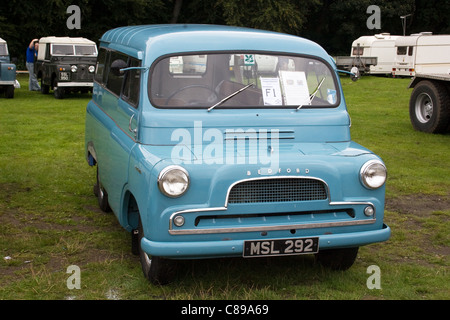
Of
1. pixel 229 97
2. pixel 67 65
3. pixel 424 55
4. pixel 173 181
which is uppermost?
pixel 229 97

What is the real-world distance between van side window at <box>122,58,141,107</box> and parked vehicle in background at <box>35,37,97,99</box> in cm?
1439

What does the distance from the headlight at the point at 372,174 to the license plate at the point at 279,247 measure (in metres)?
0.59

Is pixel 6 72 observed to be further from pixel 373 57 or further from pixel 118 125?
pixel 373 57

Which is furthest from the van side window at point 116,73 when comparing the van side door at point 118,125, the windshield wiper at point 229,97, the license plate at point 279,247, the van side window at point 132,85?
the license plate at point 279,247

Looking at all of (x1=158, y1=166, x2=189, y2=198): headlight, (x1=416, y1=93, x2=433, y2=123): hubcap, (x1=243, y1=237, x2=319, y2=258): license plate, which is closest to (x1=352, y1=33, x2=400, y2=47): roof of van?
(x1=416, y1=93, x2=433, y2=123): hubcap

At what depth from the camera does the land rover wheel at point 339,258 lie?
5.29 meters

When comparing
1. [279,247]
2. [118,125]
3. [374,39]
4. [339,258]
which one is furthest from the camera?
[374,39]

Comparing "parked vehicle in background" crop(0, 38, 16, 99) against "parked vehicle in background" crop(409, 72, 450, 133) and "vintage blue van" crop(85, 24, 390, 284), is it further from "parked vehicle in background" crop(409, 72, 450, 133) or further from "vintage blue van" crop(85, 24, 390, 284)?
"vintage blue van" crop(85, 24, 390, 284)

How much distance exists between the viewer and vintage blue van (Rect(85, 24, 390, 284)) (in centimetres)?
452

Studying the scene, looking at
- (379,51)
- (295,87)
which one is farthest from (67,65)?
(379,51)

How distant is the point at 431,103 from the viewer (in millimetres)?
13391

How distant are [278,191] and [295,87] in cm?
133
